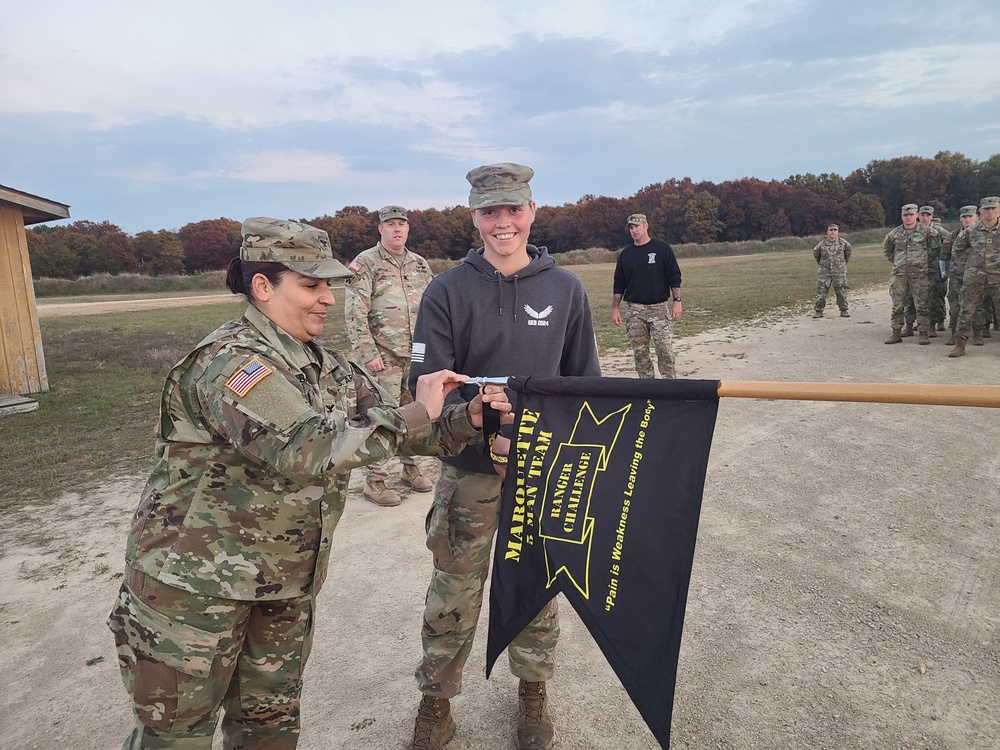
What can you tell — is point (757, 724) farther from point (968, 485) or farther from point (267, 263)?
point (968, 485)

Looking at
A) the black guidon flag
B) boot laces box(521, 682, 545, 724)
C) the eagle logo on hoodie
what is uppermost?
the eagle logo on hoodie

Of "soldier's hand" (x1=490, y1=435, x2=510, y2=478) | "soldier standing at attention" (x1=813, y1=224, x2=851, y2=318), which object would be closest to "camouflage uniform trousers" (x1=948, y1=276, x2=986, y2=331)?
"soldier standing at attention" (x1=813, y1=224, x2=851, y2=318)

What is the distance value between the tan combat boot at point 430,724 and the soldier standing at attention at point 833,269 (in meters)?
16.0

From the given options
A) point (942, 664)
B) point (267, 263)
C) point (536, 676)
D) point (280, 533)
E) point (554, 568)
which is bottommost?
point (942, 664)

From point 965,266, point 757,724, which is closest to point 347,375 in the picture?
point 757,724

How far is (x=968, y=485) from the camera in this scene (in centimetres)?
586

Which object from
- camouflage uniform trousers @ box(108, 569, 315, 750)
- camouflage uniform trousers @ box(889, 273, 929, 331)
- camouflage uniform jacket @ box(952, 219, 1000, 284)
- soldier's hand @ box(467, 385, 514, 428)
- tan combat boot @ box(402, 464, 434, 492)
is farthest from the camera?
camouflage uniform trousers @ box(889, 273, 929, 331)

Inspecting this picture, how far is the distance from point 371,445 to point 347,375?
1.82ft

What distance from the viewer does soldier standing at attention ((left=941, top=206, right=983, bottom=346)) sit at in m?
12.2

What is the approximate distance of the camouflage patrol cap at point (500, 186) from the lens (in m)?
2.94

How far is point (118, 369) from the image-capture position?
1358 cm

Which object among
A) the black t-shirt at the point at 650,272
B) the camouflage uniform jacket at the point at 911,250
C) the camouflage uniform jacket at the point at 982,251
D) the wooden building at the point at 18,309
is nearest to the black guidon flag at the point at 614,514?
the black t-shirt at the point at 650,272

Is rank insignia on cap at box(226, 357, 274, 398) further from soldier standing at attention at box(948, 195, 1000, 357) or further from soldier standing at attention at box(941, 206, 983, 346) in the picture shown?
soldier standing at attention at box(941, 206, 983, 346)

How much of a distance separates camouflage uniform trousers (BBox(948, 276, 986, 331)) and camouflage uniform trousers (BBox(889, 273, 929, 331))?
0.47 m
